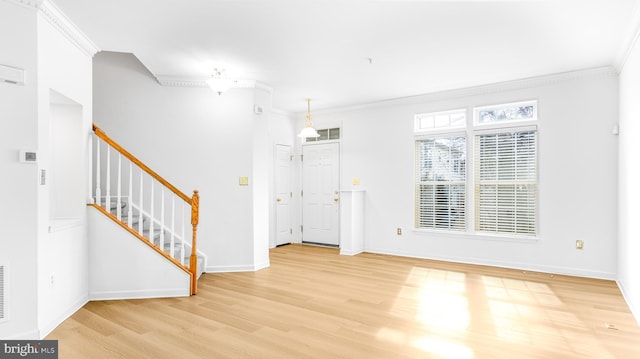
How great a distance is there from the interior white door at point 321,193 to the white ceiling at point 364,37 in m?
2.34

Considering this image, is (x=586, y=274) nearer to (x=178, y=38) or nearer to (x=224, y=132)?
(x=224, y=132)

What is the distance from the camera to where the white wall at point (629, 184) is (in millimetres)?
3574

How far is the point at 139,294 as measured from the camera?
13.3ft

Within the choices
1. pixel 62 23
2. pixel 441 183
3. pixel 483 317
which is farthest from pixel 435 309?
pixel 62 23

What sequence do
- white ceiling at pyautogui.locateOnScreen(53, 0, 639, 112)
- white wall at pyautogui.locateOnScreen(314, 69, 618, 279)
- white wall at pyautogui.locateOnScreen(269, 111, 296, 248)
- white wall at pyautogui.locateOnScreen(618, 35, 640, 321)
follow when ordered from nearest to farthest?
white ceiling at pyautogui.locateOnScreen(53, 0, 639, 112)
white wall at pyautogui.locateOnScreen(618, 35, 640, 321)
white wall at pyautogui.locateOnScreen(314, 69, 618, 279)
white wall at pyautogui.locateOnScreen(269, 111, 296, 248)

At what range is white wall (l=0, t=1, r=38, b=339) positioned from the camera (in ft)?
9.30

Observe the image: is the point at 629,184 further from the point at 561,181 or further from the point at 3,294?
the point at 3,294

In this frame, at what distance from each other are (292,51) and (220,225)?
9.05 ft

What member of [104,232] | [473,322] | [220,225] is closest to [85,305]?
[104,232]

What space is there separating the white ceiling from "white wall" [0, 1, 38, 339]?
48 cm

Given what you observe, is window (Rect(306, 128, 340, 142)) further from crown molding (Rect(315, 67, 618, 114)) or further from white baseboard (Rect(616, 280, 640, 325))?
white baseboard (Rect(616, 280, 640, 325))

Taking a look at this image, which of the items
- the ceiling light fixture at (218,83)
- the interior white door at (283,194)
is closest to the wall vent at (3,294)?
the ceiling light fixture at (218,83)

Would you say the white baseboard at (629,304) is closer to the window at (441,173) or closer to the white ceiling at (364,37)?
the window at (441,173)

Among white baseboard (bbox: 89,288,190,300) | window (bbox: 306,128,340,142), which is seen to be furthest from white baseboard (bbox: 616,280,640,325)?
window (bbox: 306,128,340,142)
